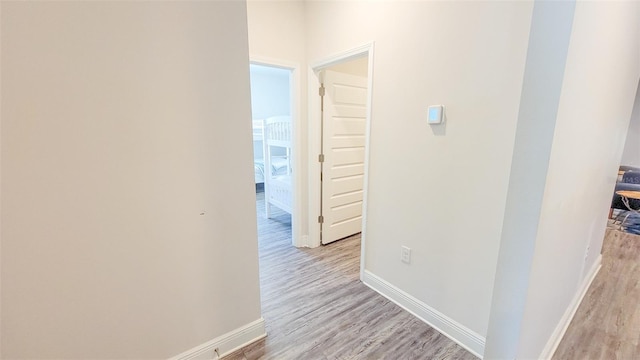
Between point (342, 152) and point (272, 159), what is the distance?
1.75 metres

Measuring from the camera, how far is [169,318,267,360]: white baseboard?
1544 mm

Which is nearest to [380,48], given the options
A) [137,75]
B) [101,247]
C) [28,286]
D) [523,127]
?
[523,127]

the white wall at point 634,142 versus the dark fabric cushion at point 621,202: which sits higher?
the white wall at point 634,142

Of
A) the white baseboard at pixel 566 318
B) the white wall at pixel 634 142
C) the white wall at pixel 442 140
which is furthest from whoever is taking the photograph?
the white wall at pixel 634 142

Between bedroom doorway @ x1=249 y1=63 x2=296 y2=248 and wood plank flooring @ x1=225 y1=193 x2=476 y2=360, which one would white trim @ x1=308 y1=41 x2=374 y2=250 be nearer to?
bedroom doorway @ x1=249 y1=63 x2=296 y2=248

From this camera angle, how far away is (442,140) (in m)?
1.71

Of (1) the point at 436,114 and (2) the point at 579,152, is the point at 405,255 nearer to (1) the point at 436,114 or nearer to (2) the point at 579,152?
(1) the point at 436,114

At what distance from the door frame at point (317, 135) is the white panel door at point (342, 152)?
8cm

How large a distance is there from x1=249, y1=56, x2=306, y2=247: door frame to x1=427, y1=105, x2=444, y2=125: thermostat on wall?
1.44m

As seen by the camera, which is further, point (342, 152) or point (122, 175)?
point (342, 152)

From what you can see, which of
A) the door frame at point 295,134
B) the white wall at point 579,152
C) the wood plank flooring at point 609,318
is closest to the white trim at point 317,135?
the door frame at point 295,134

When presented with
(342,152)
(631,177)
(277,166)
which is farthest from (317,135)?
(631,177)

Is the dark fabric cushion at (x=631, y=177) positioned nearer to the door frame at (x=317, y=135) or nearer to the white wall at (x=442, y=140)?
the white wall at (x=442, y=140)

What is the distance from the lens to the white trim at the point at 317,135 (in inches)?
86.2
